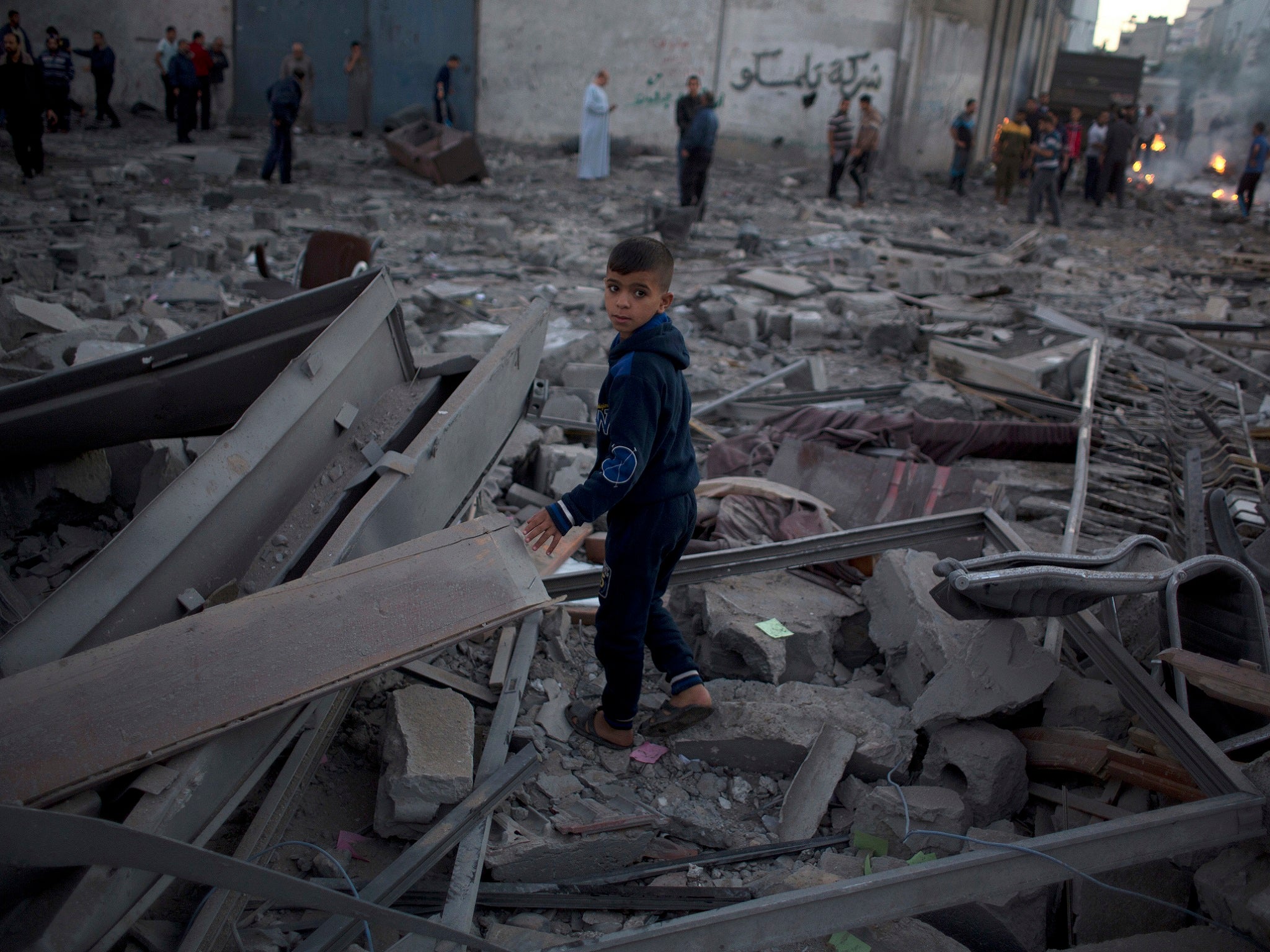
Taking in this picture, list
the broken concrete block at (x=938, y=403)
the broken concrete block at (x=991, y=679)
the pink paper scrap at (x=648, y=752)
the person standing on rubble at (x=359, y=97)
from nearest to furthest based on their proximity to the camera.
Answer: the broken concrete block at (x=991, y=679) < the pink paper scrap at (x=648, y=752) < the broken concrete block at (x=938, y=403) < the person standing on rubble at (x=359, y=97)

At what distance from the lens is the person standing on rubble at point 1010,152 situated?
17.0 meters

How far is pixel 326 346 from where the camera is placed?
2734 millimetres

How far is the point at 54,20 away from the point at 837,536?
20987 mm

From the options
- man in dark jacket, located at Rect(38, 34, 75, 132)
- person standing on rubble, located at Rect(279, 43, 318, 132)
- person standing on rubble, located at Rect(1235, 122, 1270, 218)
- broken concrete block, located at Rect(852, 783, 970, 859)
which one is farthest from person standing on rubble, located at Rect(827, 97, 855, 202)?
broken concrete block, located at Rect(852, 783, 970, 859)

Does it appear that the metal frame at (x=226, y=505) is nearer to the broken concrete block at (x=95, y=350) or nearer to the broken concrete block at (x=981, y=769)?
the broken concrete block at (x=95, y=350)

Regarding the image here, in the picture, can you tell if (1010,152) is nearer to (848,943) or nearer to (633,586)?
(633,586)

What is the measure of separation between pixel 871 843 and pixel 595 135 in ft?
51.1

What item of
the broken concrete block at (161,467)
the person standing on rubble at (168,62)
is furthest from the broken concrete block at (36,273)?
the person standing on rubble at (168,62)

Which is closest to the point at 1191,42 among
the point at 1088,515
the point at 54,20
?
the point at 54,20

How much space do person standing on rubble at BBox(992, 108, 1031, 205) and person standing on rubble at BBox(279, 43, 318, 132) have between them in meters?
12.8

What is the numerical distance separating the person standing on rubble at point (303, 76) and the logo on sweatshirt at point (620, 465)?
41.0ft

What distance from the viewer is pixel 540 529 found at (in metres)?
2.21

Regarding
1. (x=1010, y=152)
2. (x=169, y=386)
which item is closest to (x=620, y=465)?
(x=169, y=386)

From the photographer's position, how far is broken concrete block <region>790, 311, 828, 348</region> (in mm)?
7898
